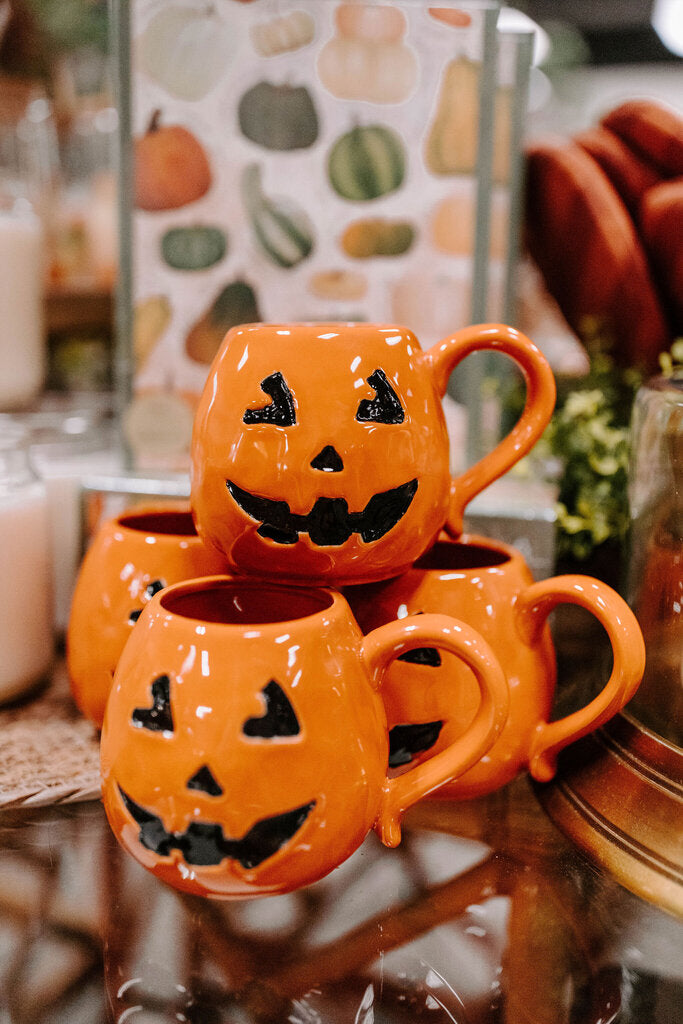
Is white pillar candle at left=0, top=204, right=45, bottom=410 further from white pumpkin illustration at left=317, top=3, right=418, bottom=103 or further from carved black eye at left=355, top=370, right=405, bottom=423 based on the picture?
carved black eye at left=355, top=370, right=405, bottom=423

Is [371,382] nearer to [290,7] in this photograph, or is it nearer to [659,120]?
[290,7]

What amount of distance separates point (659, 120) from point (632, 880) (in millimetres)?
745

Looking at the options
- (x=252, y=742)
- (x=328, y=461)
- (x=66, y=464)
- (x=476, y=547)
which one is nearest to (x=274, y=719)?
(x=252, y=742)

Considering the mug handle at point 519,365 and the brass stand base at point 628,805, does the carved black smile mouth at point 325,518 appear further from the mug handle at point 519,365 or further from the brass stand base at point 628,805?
the brass stand base at point 628,805

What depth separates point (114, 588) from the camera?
525mm

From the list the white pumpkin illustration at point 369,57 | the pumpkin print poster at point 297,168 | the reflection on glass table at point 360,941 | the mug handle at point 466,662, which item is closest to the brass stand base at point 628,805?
the reflection on glass table at point 360,941

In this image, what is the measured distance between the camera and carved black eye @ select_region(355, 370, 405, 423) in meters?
0.41

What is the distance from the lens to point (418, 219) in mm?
711

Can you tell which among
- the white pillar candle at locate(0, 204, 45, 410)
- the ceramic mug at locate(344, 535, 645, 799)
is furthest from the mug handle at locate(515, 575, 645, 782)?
the white pillar candle at locate(0, 204, 45, 410)

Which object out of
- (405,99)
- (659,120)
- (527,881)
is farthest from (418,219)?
(527,881)

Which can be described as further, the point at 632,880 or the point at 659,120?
the point at 659,120

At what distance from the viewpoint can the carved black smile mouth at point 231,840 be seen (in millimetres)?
365

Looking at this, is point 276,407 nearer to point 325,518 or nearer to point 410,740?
point 325,518

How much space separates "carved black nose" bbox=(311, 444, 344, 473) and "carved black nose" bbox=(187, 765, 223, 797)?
14 cm
